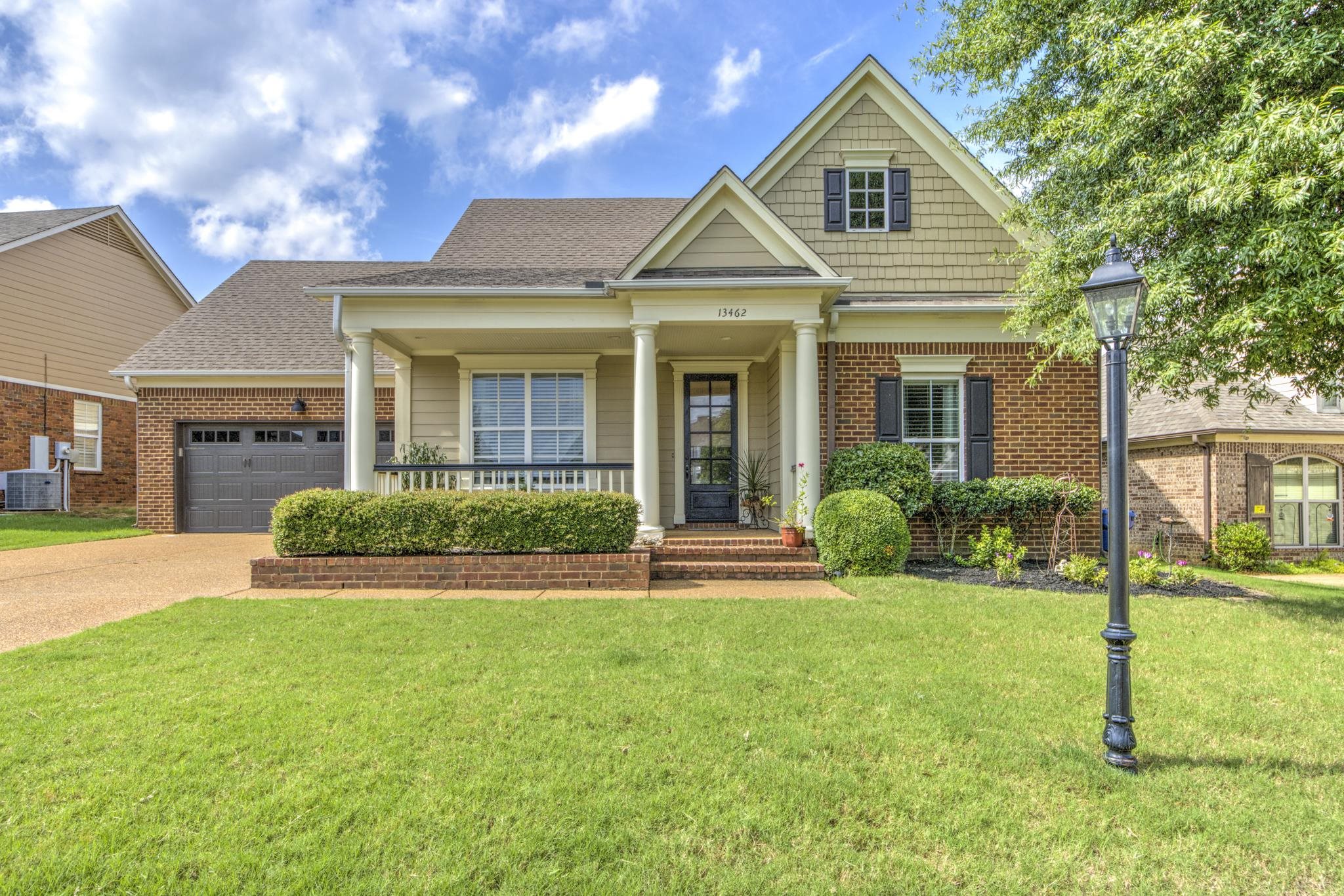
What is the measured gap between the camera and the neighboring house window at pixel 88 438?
624 inches

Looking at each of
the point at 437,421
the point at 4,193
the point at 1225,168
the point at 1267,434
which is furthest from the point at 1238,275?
the point at 4,193

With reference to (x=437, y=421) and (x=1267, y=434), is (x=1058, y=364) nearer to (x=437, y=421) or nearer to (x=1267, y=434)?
(x=1267, y=434)

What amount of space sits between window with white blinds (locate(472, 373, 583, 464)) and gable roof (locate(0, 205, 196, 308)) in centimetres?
1246

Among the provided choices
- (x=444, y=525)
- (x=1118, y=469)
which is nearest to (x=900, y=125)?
(x=1118, y=469)

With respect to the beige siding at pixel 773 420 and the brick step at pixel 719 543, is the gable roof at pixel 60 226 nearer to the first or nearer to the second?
the brick step at pixel 719 543

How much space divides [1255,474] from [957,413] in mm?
7633

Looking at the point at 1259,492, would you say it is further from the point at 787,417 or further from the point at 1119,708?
the point at 1119,708

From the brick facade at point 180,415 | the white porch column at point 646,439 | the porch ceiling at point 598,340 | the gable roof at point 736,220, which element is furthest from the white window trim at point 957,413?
the brick facade at point 180,415

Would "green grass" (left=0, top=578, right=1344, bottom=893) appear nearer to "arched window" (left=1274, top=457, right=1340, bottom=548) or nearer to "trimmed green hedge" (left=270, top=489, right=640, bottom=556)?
"trimmed green hedge" (left=270, top=489, right=640, bottom=556)

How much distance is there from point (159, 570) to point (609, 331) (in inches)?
256

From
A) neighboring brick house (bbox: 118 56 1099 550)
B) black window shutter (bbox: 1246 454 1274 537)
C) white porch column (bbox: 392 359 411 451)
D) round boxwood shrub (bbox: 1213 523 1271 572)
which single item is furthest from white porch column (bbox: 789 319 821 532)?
black window shutter (bbox: 1246 454 1274 537)

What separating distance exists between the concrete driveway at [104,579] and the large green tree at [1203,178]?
32.1 ft

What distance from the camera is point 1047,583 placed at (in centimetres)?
811

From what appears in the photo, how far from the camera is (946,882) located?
2.32m
